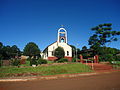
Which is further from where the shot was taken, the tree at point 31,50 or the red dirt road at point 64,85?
the tree at point 31,50

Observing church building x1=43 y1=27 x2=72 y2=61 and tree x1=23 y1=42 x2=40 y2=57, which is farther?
tree x1=23 y1=42 x2=40 y2=57

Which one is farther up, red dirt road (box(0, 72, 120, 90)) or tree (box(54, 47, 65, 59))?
tree (box(54, 47, 65, 59))

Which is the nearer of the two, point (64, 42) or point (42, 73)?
point (42, 73)

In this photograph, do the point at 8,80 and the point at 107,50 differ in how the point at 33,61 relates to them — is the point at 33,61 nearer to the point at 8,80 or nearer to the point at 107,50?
the point at 8,80

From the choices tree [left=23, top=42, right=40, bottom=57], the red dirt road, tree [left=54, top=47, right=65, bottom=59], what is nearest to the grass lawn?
the red dirt road

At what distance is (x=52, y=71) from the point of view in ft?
46.2

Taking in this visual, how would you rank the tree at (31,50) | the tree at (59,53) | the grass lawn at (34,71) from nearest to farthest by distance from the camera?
the grass lawn at (34,71), the tree at (59,53), the tree at (31,50)

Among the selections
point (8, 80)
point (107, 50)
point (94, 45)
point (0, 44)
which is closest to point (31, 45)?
point (0, 44)

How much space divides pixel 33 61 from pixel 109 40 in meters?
29.3

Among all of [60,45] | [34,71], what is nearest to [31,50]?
[60,45]

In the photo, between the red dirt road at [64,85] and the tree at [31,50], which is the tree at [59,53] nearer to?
the tree at [31,50]

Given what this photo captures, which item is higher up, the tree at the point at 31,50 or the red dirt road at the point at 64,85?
the tree at the point at 31,50

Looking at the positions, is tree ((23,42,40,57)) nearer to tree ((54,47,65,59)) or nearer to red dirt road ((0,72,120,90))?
tree ((54,47,65,59))

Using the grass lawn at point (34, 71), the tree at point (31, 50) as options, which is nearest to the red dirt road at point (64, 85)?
the grass lawn at point (34, 71)
